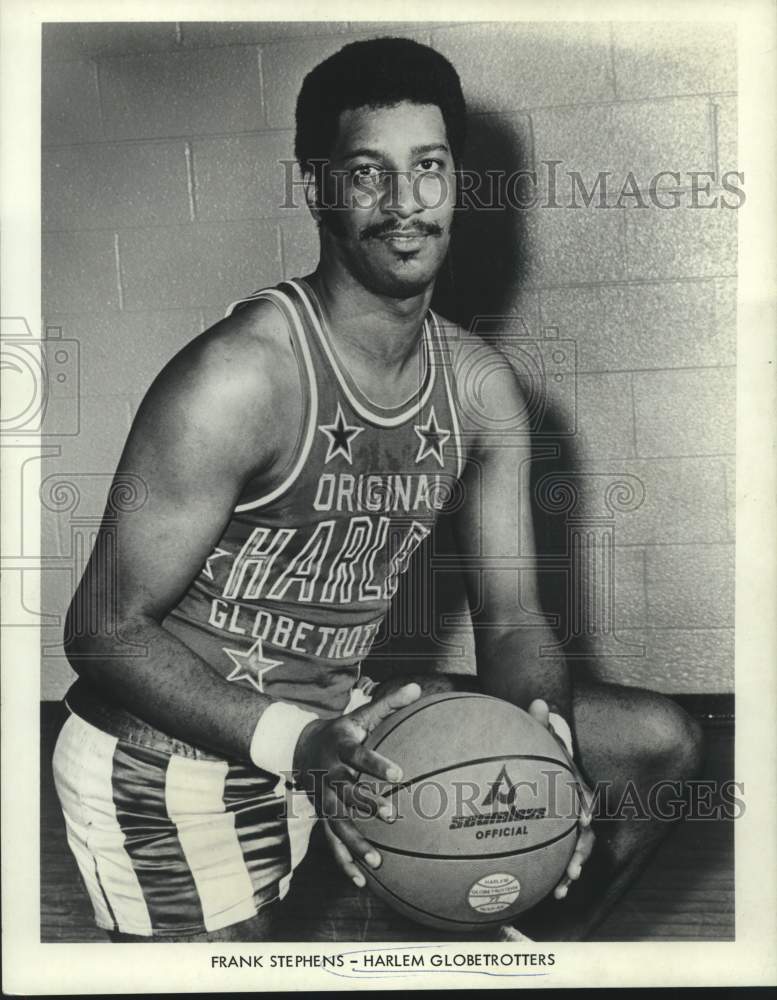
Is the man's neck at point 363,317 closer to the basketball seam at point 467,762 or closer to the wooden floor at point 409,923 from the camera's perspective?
the basketball seam at point 467,762

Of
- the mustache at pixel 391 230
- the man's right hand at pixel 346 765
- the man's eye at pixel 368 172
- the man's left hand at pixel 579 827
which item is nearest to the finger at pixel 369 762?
the man's right hand at pixel 346 765

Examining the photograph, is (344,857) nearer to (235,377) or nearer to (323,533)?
(323,533)

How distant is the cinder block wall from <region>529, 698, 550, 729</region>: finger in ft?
0.56

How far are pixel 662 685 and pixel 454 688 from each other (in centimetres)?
50

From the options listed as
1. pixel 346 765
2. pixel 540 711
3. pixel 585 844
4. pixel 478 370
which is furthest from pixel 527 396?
pixel 585 844

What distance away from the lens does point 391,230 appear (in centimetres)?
250

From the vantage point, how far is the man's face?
97.5 inches

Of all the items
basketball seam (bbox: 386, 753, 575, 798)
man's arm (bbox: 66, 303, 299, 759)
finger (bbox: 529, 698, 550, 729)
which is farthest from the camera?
finger (bbox: 529, 698, 550, 729)

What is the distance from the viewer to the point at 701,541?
2.59 m

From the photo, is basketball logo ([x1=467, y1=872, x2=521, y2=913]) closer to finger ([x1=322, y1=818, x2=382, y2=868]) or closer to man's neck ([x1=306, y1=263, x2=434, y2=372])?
finger ([x1=322, y1=818, x2=382, y2=868])

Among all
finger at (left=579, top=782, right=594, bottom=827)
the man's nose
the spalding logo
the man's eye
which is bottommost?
finger at (left=579, top=782, right=594, bottom=827)

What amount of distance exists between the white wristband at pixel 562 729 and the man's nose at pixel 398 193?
121 centimetres

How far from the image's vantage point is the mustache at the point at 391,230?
8.19 ft

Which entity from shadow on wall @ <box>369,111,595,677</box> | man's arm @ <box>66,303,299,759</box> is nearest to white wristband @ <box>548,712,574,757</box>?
shadow on wall @ <box>369,111,595,677</box>
